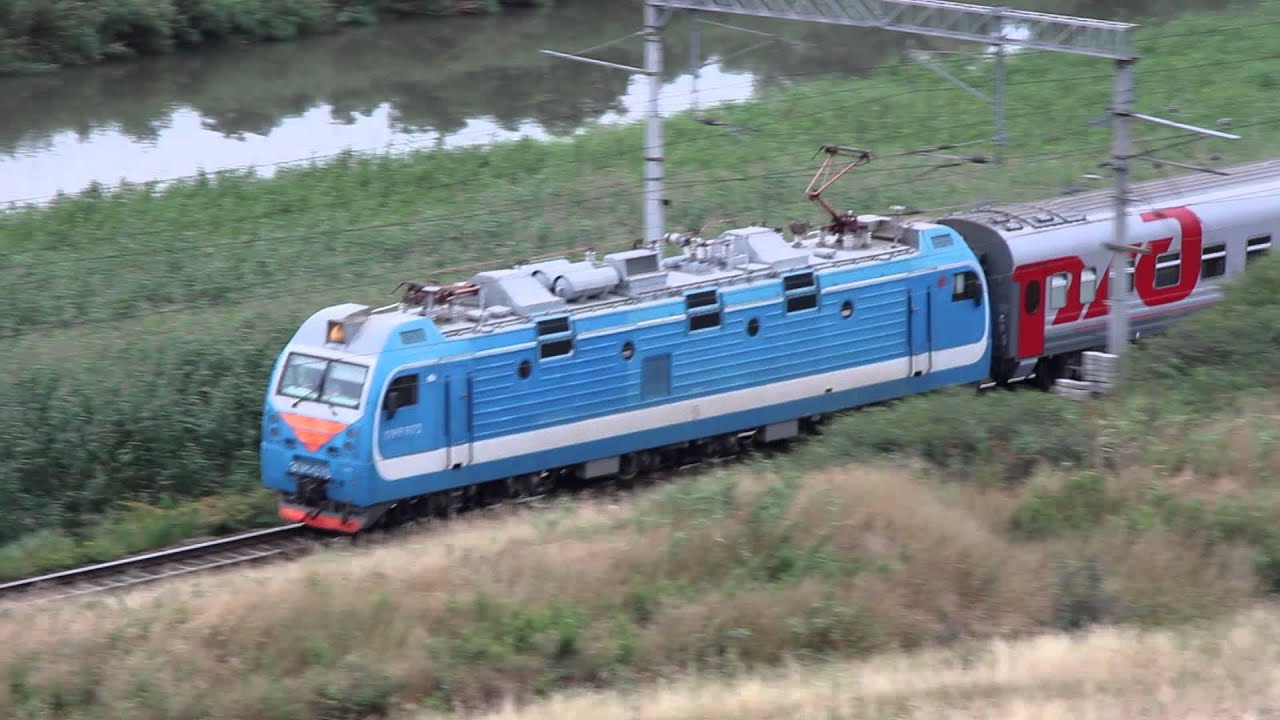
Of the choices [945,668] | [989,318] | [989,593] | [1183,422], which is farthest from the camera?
[989,318]

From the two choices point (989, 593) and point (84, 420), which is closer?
point (989, 593)

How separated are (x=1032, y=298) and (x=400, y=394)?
10361 mm

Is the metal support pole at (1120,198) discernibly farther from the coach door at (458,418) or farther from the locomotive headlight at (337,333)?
the locomotive headlight at (337,333)

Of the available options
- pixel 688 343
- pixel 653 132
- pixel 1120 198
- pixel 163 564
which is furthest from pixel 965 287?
pixel 163 564

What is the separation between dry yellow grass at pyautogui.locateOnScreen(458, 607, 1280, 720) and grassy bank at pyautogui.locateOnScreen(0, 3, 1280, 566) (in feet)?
17.9

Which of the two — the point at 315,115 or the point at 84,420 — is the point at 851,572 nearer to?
the point at 84,420

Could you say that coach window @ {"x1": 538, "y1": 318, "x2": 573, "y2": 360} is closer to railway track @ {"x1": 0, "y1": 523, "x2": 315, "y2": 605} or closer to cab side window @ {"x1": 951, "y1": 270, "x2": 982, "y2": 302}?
railway track @ {"x1": 0, "y1": 523, "x2": 315, "y2": 605}

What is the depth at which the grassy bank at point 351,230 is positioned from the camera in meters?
21.3

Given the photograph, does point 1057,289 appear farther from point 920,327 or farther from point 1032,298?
point 920,327

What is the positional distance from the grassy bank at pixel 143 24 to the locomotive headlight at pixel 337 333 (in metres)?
31.0

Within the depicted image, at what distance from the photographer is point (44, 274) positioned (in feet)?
98.6

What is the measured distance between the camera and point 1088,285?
80.2ft

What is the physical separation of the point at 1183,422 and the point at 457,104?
1178 inches

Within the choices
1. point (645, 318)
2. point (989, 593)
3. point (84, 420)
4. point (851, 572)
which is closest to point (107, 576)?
point (84, 420)
